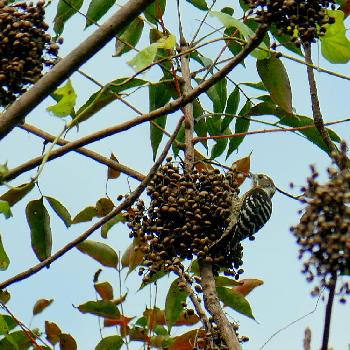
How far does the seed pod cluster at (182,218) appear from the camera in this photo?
3852mm

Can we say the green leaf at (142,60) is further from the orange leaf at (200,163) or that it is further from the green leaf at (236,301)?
the green leaf at (236,301)

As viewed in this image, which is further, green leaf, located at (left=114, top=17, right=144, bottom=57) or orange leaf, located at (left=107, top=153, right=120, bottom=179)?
green leaf, located at (left=114, top=17, right=144, bottom=57)

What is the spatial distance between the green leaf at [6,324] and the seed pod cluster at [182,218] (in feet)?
1.99

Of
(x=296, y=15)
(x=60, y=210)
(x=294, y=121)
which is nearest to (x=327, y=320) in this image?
(x=296, y=15)

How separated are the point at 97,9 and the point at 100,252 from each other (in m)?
1.09

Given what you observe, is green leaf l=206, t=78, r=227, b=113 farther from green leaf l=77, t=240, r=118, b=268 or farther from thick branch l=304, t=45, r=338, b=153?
thick branch l=304, t=45, r=338, b=153

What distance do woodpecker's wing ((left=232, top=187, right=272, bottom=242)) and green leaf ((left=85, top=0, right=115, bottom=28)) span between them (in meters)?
1.03

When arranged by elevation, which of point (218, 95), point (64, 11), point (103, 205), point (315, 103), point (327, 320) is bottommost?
point (327, 320)

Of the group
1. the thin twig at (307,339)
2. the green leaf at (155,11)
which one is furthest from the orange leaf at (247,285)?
the thin twig at (307,339)

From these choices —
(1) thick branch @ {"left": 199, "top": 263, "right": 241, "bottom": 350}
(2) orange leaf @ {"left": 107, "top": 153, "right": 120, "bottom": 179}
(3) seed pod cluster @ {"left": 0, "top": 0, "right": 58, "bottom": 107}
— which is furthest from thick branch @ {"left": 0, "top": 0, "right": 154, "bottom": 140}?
(2) orange leaf @ {"left": 107, "top": 153, "right": 120, "bottom": 179}

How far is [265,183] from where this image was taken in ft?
18.3

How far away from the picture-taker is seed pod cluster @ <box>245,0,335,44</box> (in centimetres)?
304

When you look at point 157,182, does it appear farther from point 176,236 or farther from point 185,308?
point 185,308

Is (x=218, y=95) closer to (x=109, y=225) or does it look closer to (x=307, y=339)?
(x=109, y=225)
